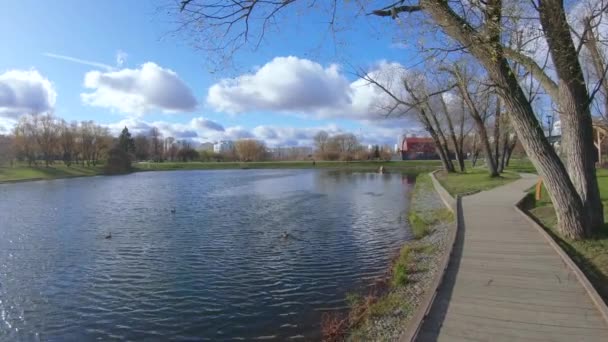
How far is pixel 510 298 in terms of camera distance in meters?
6.04

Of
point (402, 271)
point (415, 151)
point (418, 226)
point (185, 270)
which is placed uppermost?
point (415, 151)

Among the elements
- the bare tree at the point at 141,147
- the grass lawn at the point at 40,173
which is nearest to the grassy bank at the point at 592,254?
the grass lawn at the point at 40,173

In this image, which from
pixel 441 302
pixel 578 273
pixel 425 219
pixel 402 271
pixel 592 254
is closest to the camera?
pixel 441 302

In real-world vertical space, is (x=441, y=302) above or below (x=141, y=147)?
below

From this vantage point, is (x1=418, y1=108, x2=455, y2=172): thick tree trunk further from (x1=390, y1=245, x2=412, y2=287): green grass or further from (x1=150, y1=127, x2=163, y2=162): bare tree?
(x1=150, y1=127, x2=163, y2=162): bare tree

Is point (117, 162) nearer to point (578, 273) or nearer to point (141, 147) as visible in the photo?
point (141, 147)

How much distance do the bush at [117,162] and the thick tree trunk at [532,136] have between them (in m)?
72.3

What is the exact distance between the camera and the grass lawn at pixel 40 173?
55981 mm

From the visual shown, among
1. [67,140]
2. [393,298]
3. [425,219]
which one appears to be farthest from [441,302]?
[67,140]

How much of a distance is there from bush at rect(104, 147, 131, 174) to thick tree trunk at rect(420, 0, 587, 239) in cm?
7228

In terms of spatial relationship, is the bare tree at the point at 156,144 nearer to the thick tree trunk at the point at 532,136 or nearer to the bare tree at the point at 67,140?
the bare tree at the point at 67,140

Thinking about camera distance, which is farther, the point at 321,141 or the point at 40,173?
the point at 321,141

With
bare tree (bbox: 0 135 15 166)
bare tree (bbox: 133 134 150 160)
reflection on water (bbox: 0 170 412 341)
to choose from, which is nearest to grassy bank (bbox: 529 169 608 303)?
reflection on water (bbox: 0 170 412 341)

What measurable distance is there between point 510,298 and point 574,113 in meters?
5.04
